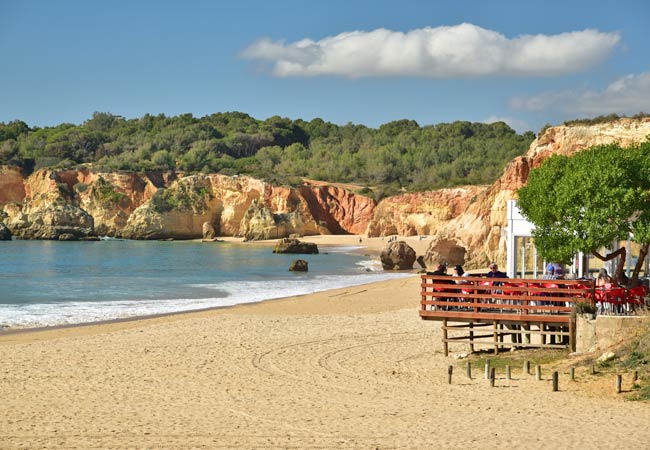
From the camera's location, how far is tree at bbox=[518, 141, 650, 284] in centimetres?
1571

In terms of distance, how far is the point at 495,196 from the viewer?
39562 mm

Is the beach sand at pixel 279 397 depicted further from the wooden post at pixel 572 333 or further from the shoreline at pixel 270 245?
the shoreline at pixel 270 245

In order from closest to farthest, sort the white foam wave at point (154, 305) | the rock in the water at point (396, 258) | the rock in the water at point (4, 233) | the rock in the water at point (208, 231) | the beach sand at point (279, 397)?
1. the beach sand at point (279, 397)
2. the white foam wave at point (154, 305)
3. the rock in the water at point (396, 258)
4. the rock in the water at point (4, 233)
5. the rock in the water at point (208, 231)

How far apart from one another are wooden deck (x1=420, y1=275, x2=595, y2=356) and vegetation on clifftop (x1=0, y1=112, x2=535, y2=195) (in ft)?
202

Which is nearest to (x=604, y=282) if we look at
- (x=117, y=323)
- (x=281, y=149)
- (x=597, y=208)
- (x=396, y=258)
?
(x=597, y=208)

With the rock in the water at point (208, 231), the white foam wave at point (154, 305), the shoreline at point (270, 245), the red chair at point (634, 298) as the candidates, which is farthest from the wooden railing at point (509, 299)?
the rock in the water at point (208, 231)

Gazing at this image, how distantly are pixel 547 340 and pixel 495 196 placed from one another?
23.1 metres

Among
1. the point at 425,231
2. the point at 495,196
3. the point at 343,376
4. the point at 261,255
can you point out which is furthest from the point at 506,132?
the point at 343,376

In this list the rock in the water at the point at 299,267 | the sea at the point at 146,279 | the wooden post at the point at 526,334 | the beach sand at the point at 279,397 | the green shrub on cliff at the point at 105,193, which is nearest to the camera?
the beach sand at the point at 279,397

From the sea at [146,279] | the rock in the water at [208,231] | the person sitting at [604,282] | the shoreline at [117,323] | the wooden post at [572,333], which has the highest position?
the rock in the water at [208,231]

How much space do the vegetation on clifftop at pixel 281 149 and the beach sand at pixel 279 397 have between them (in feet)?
200

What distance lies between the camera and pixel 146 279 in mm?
38406

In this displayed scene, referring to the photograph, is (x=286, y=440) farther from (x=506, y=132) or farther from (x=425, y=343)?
(x=506, y=132)

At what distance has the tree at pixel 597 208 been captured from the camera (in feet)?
51.5
